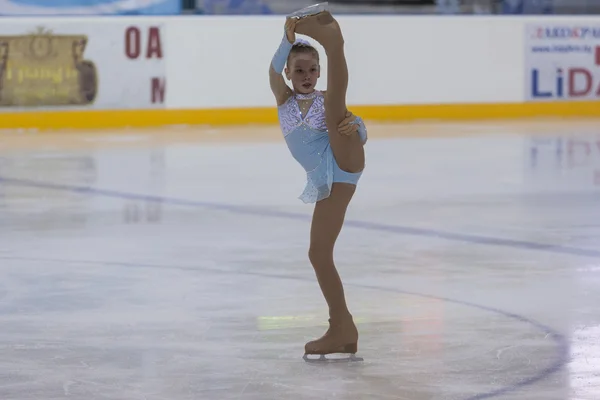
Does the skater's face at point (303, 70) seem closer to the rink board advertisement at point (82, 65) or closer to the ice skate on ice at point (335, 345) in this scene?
the ice skate on ice at point (335, 345)

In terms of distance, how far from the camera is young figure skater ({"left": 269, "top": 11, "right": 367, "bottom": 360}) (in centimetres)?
499

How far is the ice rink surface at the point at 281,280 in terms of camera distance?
4.89m

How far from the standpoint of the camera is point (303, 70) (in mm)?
5012

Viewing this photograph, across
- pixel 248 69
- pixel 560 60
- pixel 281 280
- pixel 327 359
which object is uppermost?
pixel 327 359

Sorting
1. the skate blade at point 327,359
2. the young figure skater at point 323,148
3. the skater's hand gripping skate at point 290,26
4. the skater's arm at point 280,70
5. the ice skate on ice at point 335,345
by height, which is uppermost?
the skater's hand gripping skate at point 290,26

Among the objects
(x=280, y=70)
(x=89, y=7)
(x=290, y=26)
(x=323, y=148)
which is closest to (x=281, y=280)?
(x=323, y=148)

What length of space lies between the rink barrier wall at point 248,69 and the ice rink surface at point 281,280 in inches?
138

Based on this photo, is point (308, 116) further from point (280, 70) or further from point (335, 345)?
point (335, 345)

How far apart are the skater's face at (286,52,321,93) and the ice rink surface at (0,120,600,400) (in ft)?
3.21

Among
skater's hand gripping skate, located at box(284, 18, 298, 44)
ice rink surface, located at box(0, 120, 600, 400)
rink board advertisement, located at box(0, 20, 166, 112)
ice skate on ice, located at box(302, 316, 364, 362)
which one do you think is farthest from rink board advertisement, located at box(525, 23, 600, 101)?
skater's hand gripping skate, located at box(284, 18, 298, 44)

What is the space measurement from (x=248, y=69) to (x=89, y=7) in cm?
205

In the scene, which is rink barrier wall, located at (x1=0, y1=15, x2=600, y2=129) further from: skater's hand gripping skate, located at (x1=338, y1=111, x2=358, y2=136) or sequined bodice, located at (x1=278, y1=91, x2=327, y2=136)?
skater's hand gripping skate, located at (x1=338, y1=111, x2=358, y2=136)

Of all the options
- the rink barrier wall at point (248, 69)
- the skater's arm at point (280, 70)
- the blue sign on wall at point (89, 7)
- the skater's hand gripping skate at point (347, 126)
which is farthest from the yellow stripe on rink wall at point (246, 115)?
the skater's hand gripping skate at point (347, 126)

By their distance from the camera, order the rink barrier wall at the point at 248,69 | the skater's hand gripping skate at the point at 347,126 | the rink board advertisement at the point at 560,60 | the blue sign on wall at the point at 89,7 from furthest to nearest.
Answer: the rink board advertisement at the point at 560,60 → the blue sign on wall at the point at 89,7 → the rink barrier wall at the point at 248,69 → the skater's hand gripping skate at the point at 347,126
